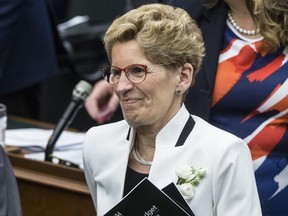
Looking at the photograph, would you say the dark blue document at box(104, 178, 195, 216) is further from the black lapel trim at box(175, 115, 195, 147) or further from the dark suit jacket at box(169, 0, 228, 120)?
the dark suit jacket at box(169, 0, 228, 120)

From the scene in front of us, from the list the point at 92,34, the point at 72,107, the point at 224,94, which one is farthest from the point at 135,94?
the point at 92,34

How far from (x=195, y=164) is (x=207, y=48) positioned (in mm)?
692

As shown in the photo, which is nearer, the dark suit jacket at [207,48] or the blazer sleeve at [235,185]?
the blazer sleeve at [235,185]

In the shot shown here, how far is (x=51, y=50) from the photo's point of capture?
497 cm

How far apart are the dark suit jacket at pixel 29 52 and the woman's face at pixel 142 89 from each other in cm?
196

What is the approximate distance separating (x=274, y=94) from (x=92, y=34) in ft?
12.5

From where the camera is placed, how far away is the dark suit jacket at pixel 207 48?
329cm

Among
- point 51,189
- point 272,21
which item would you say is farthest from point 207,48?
point 51,189

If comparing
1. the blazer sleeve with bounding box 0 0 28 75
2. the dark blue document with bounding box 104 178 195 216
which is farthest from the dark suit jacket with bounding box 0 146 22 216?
the blazer sleeve with bounding box 0 0 28 75

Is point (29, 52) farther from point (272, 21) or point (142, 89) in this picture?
point (142, 89)

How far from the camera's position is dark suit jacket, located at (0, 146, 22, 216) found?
2922 millimetres

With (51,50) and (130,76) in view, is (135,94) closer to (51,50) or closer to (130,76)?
(130,76)

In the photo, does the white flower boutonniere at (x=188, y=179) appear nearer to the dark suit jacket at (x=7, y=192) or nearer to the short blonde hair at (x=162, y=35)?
the short blonde hair at (x=162, y=35)

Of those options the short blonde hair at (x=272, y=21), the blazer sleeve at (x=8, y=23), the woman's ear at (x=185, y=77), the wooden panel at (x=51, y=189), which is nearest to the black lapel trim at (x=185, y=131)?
the woman's ear at (x=185, y=77)
